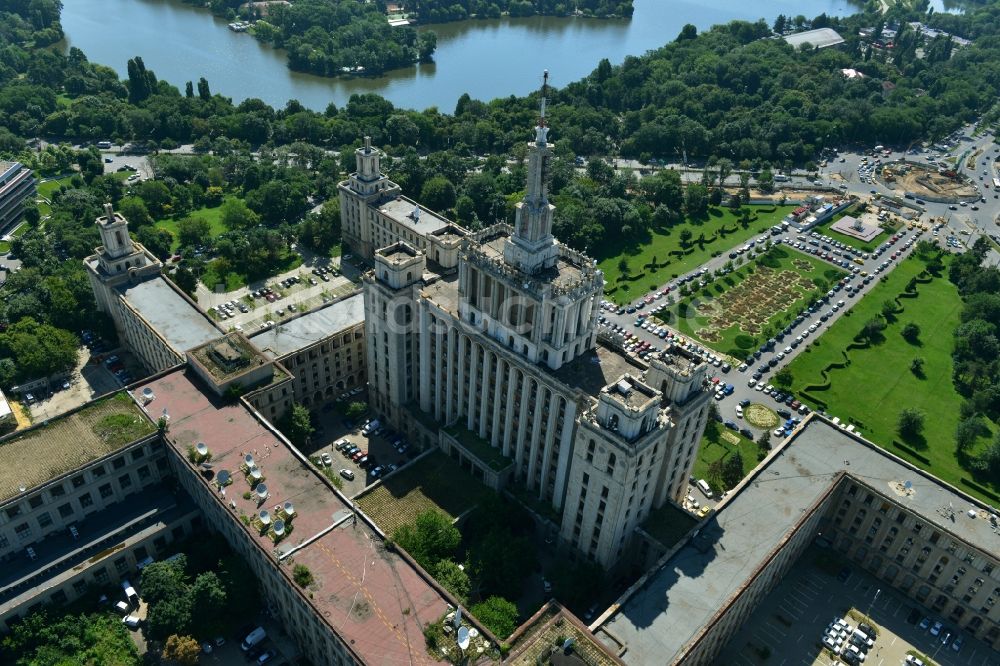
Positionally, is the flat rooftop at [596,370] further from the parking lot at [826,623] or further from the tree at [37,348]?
the tree at [37,348]

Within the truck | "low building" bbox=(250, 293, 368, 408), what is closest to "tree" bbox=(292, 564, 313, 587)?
the truck

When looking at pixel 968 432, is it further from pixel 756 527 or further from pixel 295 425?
pixel 295 425

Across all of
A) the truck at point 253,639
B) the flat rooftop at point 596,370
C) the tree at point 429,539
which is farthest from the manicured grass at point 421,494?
the flat rooftop at point 596,370

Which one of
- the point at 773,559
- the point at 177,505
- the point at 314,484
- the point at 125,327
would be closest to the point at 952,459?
the point at 773,559

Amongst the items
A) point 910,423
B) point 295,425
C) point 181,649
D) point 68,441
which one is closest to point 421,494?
point 295,425

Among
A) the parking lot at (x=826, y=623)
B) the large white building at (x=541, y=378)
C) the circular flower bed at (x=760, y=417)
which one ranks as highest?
the large white building at (x=541, y=378)

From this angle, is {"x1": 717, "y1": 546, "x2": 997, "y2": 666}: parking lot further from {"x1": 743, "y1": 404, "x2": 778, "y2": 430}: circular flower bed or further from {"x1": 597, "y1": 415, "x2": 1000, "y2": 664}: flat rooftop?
{"x1": 743, "y1": 404, "x2": 778, "y2": 430}: circular flower bed
